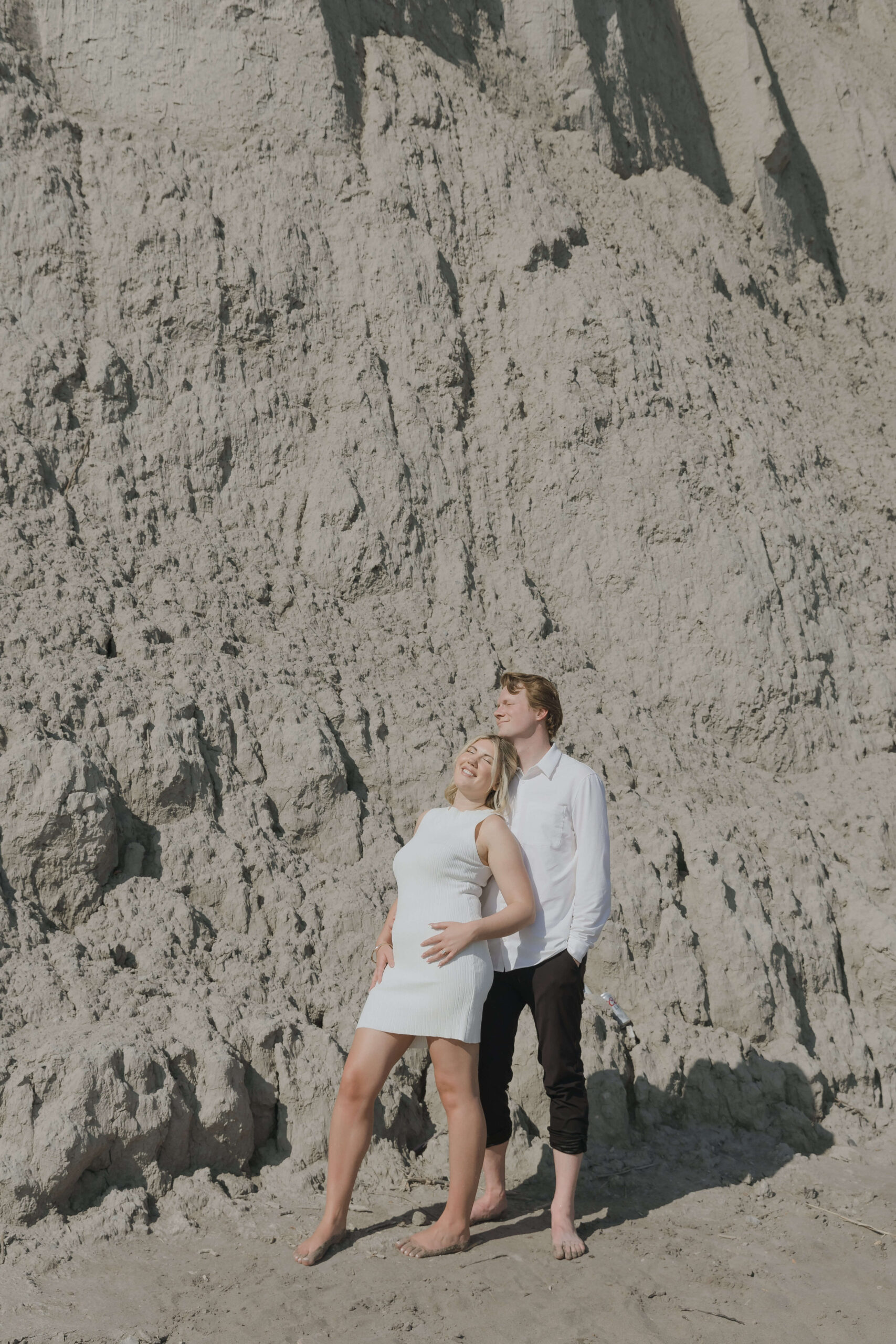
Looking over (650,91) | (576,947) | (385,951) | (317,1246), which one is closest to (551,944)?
(576,947)

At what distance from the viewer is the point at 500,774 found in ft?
11.8

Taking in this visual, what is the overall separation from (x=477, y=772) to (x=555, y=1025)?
2.81 feet

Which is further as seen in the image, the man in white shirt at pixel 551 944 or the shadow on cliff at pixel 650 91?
the shadow on cliff at pixel 650 91

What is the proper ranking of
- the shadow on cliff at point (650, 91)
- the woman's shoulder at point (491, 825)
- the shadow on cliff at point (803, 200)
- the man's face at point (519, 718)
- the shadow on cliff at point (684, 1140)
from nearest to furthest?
the woman's shoulder at point (491, 825) < the man's face at point (519, 718) < the shadow on cliff at point (684, 1140) < the shadow on cliff at point (650, 91) < the shadow on cliff at point (803, 200)

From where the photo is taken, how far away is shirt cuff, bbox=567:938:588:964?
347 centimetres

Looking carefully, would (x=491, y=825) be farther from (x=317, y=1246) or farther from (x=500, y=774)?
(x=317, y=1246)

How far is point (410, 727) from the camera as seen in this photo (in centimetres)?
568

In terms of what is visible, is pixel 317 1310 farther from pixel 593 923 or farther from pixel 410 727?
pixel 410 727

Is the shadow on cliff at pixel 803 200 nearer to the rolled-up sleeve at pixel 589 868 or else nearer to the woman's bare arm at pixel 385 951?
the rolled-up sleeve at pixel 589 868

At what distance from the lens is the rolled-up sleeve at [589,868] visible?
3.47m

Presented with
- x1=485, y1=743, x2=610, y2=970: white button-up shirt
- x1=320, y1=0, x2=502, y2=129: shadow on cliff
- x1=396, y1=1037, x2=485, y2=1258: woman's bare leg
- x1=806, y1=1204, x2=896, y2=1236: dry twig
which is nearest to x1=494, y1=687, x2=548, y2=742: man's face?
x1=485, y1=743, x2=610, y2=970: white button-up shirt

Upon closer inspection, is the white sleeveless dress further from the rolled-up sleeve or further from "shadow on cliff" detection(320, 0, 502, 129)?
"shadow on cliff" detection(320, 0, 502, 129)

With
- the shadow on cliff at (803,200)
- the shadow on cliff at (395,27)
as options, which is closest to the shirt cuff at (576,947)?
the shadow on cliff at (395,27)

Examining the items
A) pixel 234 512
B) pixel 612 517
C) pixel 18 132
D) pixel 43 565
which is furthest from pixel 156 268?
pixel 612 517
